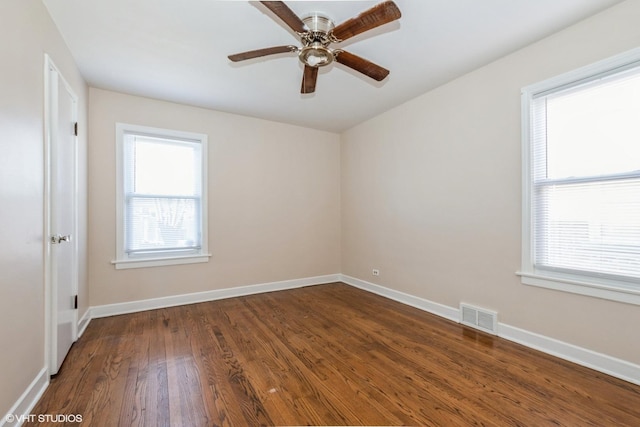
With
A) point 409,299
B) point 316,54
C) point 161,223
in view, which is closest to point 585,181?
point 409,299

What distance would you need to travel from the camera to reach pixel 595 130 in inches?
82.5

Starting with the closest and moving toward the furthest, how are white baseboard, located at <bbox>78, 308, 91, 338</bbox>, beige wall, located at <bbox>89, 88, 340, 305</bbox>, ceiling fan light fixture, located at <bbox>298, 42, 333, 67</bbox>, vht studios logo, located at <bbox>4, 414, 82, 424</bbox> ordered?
vht studios logo, located at <bbox>4, 414, 82, 424</bbox> < ceiling fan light fixture, located at <bbox>298, 42, 333, 67</bbox> < white baseboard, located at <bbox>78, 308, 91, 338</bbox> < beige wall, located at <bbox>89, 88, 340, 305</bbox>

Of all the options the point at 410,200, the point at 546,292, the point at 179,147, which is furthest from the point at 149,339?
the point at 546,292

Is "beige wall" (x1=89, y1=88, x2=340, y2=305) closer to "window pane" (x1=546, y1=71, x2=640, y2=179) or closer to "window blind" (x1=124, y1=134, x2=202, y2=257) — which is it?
"window blind" (x1=124, y1=134, x2=202, y2=257)

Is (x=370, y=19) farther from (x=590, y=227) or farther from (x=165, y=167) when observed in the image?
(x=165, y=167)

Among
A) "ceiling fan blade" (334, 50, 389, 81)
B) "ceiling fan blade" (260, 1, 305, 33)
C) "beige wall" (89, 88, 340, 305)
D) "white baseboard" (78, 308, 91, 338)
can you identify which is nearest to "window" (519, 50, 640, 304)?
"ceiling fan blade" (334, 50, 389, 81)

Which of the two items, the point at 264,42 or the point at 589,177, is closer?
the point at 589,177

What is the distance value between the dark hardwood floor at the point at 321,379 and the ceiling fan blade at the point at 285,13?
2388 mm

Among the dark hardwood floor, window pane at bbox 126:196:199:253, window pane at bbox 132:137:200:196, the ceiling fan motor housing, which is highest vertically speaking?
the ceiling fan motor housing

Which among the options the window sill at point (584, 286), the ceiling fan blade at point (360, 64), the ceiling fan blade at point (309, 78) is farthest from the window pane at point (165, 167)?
the window sill at point (584, 286)

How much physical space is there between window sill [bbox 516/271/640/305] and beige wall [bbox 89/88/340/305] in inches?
118

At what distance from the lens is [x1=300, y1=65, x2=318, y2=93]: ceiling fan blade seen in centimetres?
231

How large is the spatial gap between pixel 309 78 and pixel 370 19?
825 mm

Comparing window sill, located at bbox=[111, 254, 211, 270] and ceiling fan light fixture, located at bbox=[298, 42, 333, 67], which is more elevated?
ceiling fan light fixture, located at bbox=[298, 42, 333, 67]
